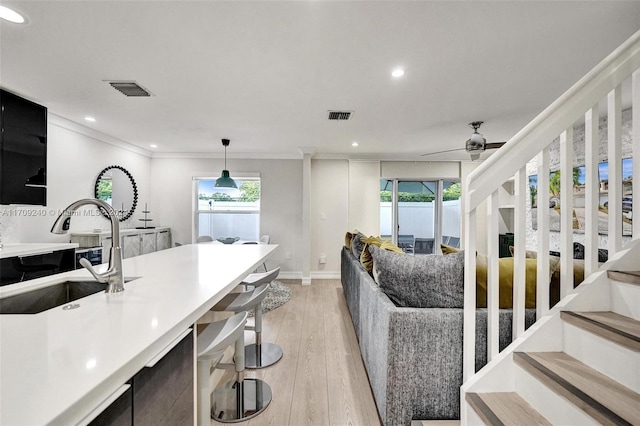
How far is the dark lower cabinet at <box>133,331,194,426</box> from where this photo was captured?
77 cm

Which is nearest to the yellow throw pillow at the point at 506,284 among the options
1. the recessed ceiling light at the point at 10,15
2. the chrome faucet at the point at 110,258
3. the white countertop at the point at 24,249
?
the chrome faucet at the point at 110,258

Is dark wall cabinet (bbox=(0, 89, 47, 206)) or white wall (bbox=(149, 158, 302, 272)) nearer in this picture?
dark wall cabinet (bbox=(0, 89, 47, 206))

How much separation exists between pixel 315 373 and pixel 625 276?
1963 mm

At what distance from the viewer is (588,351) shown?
1.32 meters

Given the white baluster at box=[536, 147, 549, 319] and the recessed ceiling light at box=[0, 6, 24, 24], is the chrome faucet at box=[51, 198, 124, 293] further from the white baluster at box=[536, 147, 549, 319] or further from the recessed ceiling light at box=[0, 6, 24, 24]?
the white baluster at box=[536, 147, 549, 319]

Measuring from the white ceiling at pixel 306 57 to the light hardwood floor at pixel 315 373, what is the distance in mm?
2389

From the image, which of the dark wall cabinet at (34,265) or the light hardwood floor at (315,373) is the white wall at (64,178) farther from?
the light hardwood floor at (315,373)

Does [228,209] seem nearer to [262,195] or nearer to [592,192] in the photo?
[262,195]

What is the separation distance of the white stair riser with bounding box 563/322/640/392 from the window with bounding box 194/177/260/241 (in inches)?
200

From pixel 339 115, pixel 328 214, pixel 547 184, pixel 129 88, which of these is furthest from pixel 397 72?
pixel 328 214

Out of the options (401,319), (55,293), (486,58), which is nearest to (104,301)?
(55,293)

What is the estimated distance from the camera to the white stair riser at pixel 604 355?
44.7 inches

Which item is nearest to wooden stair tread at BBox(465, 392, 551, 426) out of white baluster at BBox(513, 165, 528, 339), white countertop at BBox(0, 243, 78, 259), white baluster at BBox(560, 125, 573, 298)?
white baluster at BBox(513, 165, 528, 339)

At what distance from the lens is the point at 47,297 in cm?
132
